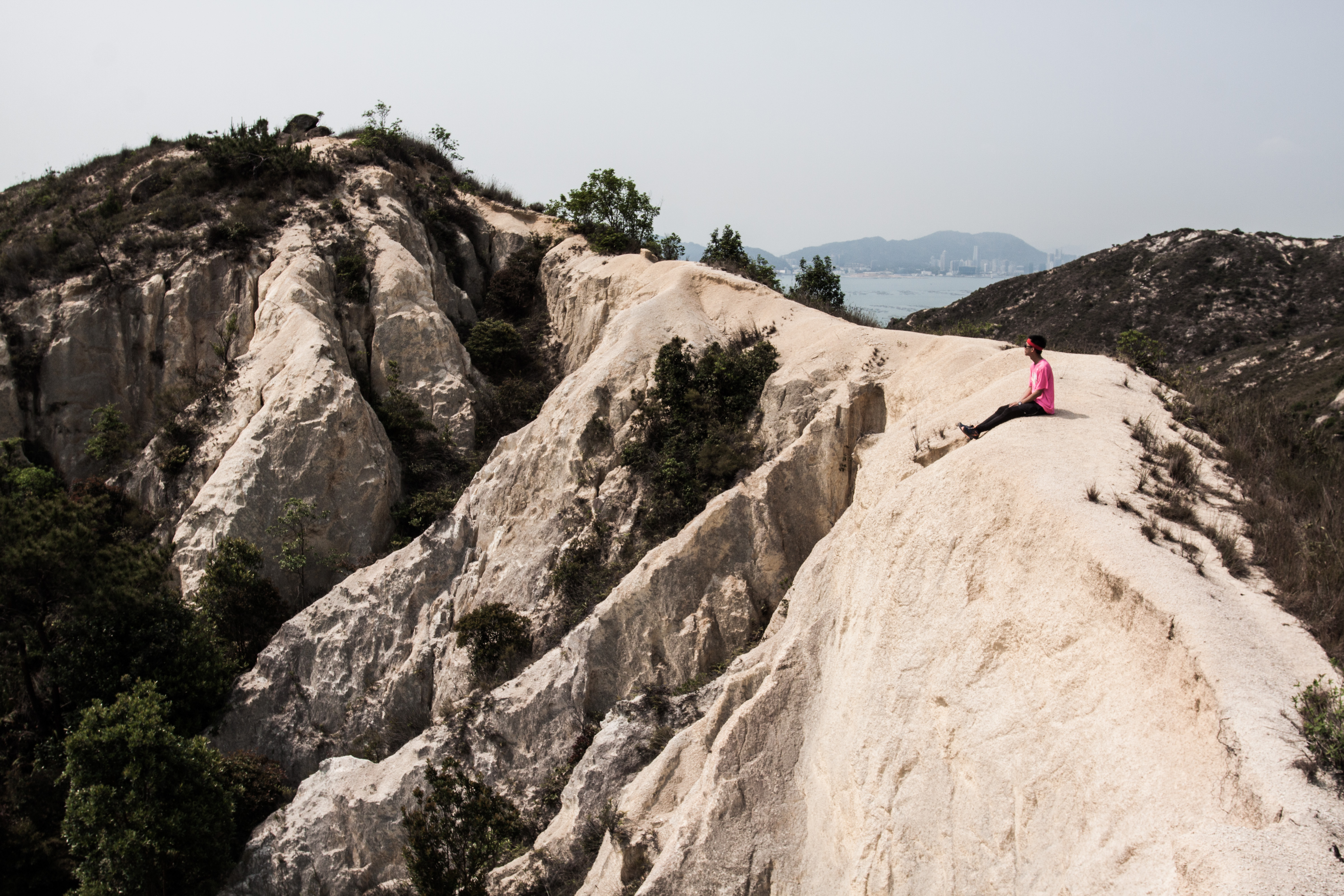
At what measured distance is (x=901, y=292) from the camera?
2687 inches

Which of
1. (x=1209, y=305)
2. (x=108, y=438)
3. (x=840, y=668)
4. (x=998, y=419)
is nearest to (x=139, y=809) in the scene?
(x=840, y=668)

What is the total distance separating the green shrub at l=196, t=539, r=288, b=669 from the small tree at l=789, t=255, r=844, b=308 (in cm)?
2301

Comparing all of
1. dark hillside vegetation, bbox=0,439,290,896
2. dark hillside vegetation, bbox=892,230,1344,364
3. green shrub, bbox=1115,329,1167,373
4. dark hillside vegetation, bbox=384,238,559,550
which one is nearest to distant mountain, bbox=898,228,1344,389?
dark hillside vegetation, bbox=892,230,1344,364

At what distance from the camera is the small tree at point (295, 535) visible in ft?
75.3

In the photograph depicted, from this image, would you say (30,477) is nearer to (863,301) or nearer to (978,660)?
(978,660)

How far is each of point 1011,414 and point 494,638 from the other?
1352 centimetres

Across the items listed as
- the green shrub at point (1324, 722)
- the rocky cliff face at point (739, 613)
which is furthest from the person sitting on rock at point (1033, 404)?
the green shrub at point (1324, 722)

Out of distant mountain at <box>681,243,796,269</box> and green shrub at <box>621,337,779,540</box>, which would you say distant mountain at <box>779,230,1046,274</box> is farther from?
green shrub at <box>621,337,779,540</box>

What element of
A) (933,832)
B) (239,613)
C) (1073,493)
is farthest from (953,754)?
(239,613)

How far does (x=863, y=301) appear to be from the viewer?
4425cm

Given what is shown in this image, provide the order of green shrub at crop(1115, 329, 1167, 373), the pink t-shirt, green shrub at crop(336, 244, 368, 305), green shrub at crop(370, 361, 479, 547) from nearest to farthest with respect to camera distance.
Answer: the pink t-shirt < green shrub at crop(1115, 329, 1167, 373) < green shrub at crop(370, 361, 479, 547) < green shrub at crop(336, 244, 368, 305)

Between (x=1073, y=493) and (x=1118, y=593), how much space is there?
1.82m

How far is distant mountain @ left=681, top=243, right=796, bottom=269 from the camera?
33406mm

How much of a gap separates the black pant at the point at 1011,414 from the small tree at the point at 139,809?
17.4m
